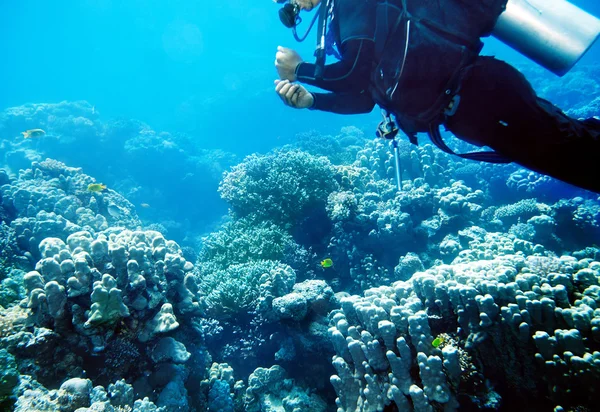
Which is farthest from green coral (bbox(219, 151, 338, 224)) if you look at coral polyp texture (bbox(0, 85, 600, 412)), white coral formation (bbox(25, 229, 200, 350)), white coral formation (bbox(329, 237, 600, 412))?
white coral formation (bbox(329, 237, 600, 412))

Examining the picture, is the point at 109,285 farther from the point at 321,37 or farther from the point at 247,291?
the point at 321,37

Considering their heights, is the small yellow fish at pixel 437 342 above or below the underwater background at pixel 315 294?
below

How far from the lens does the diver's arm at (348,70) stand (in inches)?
92.7

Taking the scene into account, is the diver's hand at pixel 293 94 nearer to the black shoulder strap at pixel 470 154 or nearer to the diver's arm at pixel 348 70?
the diver's arm at pixel 348 70

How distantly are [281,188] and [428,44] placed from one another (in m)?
5.29

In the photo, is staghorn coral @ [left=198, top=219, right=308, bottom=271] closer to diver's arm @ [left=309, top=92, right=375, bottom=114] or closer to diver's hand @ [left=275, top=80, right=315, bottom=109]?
diver's arm @ [left=309, top=92, right=375, bottom=114]

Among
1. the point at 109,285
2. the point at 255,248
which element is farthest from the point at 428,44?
the point at 255,248

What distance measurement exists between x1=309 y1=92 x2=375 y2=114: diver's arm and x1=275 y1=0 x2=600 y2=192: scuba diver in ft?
0.48

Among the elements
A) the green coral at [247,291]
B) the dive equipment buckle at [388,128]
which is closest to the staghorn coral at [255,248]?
the green coral at [247,291]

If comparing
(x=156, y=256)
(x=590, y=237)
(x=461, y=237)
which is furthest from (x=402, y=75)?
(x=590, y=237)

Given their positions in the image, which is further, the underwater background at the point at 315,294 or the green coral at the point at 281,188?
the green coral at the point at 281,188

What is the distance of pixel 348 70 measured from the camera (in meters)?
2.44

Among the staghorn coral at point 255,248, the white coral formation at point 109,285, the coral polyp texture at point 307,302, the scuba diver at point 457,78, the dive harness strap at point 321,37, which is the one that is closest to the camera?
the scuba diver at point 457,78

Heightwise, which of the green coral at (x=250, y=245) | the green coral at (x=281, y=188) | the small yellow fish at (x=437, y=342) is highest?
the green coral at (x=281, y=188)
